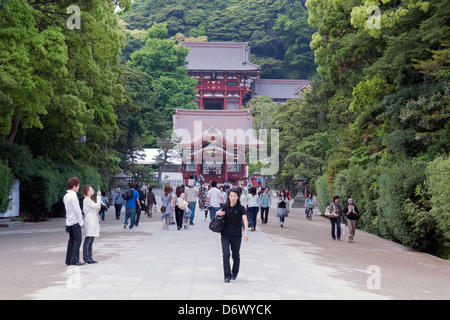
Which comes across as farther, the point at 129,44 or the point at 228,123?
the point at 129,44

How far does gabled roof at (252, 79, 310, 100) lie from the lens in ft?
248

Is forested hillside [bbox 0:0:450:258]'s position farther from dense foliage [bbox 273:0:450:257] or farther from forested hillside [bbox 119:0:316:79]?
forested hillside [bbox 119:0:316:79]

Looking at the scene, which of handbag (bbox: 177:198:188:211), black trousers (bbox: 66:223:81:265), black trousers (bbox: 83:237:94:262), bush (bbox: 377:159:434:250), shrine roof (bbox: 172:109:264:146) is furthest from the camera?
shrine roof (bbox: 172:109:264:146)

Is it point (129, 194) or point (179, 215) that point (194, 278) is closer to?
point (129, 194)

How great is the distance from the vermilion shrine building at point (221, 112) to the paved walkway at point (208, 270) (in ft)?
127

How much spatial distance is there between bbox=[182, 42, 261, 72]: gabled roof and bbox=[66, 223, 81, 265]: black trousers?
197 ft

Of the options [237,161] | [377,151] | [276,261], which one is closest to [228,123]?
[237,161]

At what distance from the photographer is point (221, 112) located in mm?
62719

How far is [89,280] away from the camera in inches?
322

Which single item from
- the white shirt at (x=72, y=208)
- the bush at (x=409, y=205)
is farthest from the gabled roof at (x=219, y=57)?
the white shirt at (x=72, y=208)

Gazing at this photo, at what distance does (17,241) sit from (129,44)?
2645 inches

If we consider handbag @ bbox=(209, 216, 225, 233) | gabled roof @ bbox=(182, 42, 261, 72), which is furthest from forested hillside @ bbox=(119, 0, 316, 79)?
handbag @ bbox=(209, 216, 225, 233)

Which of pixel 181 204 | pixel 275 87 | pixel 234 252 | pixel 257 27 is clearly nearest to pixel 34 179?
pixel 181 204
